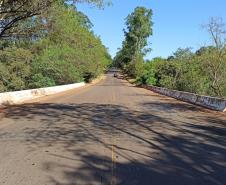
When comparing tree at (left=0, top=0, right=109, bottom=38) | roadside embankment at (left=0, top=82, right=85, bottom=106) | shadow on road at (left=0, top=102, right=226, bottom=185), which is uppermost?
tree at (left=0, top=0, right=109, bottom=38)

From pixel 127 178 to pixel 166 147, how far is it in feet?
11.9

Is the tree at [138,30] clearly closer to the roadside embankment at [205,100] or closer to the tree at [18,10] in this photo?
the roadside embankment at [205,100]

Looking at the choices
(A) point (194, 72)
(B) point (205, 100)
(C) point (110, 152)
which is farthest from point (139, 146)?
(A) point (194, 72)

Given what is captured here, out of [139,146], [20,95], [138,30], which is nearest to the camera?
[139,146]

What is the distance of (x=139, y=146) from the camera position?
1130 cm

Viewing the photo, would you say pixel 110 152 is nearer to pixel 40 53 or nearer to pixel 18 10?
pixel 18 10

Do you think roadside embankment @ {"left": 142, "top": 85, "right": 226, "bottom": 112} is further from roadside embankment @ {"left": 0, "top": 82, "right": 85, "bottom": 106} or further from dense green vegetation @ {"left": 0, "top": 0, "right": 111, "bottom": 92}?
roadside embankment @ {"left": 0, "top": 82, "right": 85, "bottom": 106}

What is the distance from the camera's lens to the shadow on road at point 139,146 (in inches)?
318

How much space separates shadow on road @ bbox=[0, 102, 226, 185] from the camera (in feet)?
26.5

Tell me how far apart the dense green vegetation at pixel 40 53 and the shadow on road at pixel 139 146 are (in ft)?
31.9

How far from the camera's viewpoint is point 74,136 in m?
12.7

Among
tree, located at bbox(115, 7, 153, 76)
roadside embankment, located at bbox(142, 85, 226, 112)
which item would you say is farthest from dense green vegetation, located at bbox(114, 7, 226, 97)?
tree, located at bbox(115, 7, 153, 76)

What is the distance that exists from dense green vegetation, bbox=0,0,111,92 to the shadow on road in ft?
31.9

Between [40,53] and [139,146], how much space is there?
4788cm
